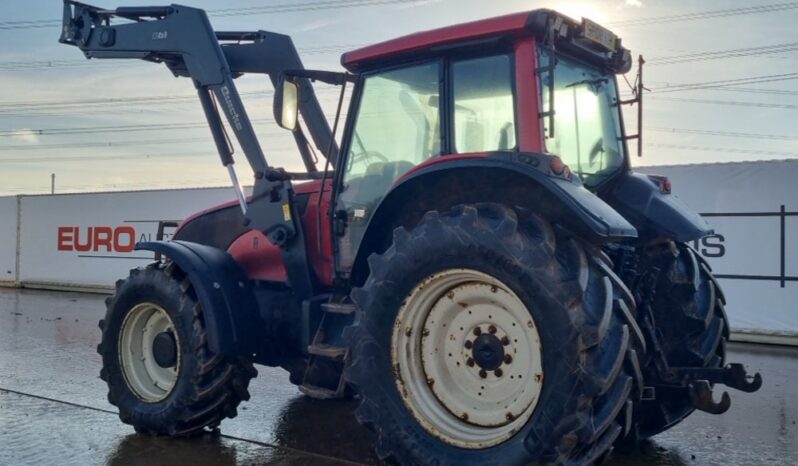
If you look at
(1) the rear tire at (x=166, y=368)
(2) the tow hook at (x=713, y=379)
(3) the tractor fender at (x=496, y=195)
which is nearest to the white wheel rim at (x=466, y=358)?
(3) the tractor fender at (x=496, y=195)

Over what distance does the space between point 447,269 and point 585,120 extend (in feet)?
5.54

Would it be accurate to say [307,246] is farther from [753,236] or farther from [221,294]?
[753,236]

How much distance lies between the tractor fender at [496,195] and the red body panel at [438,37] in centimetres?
74

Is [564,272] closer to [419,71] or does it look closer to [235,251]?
[419,71]

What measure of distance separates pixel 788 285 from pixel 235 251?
788 cm

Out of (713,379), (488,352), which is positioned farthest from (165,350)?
(713,379)

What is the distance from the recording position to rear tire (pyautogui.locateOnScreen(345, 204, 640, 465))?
145 inches

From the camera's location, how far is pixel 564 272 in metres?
3.81

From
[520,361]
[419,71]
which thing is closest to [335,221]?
[419,71]

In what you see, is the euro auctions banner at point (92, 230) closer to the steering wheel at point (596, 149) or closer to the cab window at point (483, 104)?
the steering wheel at point (596, 149)

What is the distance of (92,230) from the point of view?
18297mm

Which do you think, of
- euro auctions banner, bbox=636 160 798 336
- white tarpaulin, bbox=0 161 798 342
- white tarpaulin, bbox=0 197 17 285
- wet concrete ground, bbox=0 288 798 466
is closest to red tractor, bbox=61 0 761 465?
wet concrete ground, bbox=0 288 798 466

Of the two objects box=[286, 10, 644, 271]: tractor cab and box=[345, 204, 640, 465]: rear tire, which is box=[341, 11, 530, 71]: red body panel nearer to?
box=[286, 10, 644, 271]: tractor cab

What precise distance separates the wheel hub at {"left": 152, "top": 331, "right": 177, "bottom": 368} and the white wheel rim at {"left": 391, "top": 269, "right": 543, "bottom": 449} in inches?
76.7
